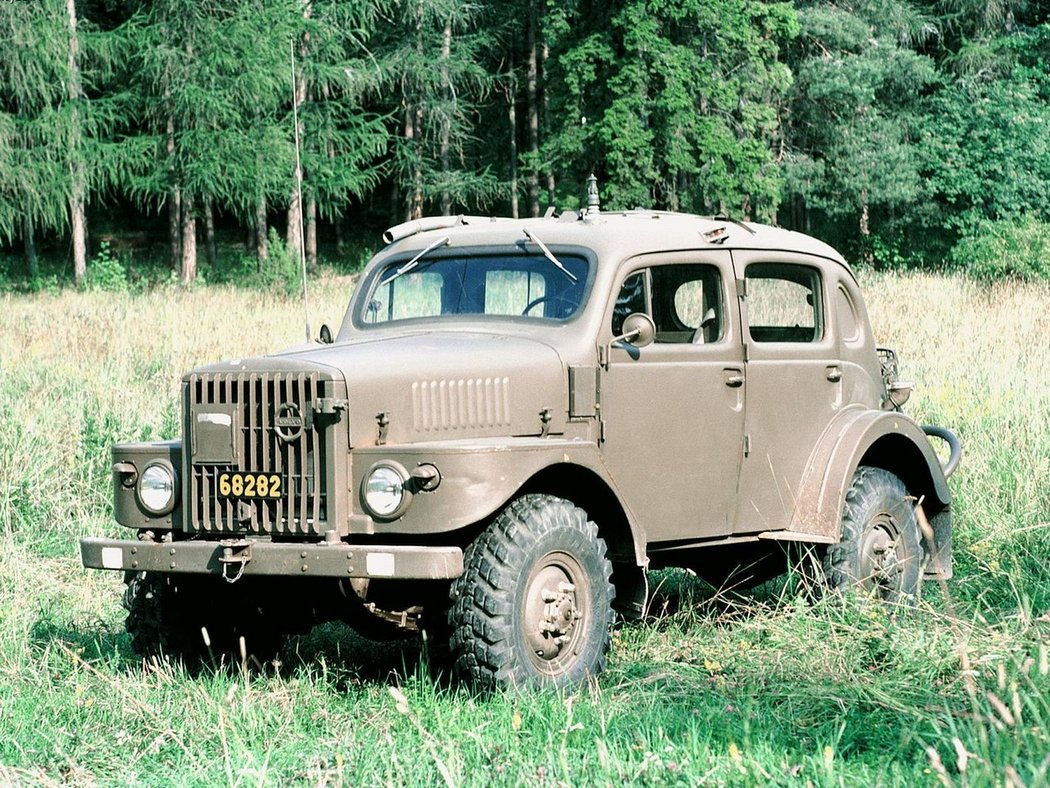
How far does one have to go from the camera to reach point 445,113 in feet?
122

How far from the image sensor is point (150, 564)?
5305mm

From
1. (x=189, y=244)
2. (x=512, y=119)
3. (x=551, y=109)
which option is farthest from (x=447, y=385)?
(x=512, y=119)

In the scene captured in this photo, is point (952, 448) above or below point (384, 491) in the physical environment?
below

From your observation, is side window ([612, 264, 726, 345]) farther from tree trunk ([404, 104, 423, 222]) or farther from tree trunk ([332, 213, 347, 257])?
tree trunk ([332, 213, 347, 257])

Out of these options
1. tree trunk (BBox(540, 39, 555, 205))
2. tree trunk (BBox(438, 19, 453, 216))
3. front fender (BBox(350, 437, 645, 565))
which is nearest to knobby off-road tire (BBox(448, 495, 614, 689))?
front fender (BBox(350, 437, 645, 565))

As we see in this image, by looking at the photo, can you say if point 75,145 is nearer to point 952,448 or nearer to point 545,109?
point 545,109

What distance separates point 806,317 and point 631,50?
2662 cm

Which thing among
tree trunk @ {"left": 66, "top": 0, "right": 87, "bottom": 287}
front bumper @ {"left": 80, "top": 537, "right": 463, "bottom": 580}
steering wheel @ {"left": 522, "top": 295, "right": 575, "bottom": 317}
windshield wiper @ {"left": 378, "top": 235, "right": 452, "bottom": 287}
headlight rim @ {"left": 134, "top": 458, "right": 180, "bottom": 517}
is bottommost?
front bumper @ {"left": 80, "top": 537, "right": 463, "bottom": 580}

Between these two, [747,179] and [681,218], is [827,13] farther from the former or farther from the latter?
[681,218]

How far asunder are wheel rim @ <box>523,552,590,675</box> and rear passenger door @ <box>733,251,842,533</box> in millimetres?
1302

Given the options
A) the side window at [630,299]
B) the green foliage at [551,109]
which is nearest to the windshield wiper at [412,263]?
the side window at [630,299]

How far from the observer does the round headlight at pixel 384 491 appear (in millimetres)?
5004

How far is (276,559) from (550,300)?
1.72 m

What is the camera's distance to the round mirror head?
5.89m
